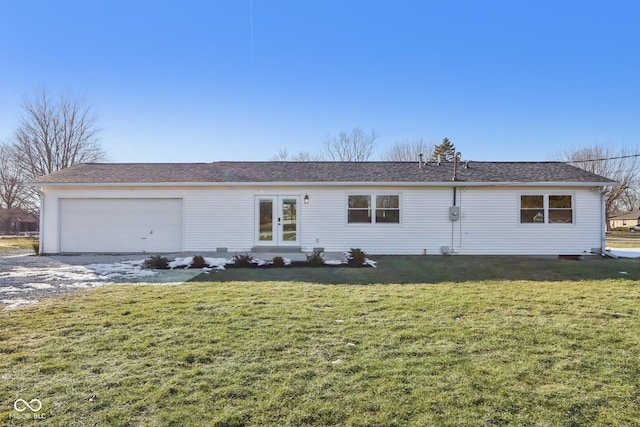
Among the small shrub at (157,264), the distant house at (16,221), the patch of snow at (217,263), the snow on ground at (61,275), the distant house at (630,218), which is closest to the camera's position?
the snow on ground at (61,275)

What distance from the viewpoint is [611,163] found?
35.8 meters

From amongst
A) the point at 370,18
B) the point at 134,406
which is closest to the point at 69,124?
the point at 370,18

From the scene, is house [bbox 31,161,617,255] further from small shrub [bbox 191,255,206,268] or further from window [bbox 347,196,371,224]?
small shrub [bbox 191,255,206,268]

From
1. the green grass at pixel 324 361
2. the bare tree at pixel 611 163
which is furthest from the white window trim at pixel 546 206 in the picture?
the bare tree at pixel 611 163

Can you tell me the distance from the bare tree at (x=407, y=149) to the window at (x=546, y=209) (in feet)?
67.9

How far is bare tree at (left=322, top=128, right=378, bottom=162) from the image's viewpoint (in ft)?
107

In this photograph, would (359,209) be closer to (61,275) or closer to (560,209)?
(560,209)

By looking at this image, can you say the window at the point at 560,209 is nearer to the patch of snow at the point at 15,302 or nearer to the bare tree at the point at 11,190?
the patch of snow at the point at 15,302

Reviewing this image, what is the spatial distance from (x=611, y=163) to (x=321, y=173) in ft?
122

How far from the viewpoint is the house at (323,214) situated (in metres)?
12.2

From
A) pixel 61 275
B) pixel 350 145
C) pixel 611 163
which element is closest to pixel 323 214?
pixel 61 275

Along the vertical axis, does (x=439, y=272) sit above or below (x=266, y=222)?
below

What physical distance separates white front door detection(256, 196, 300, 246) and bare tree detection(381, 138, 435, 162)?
2226 centimetres

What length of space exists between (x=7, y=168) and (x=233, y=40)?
100 feet
